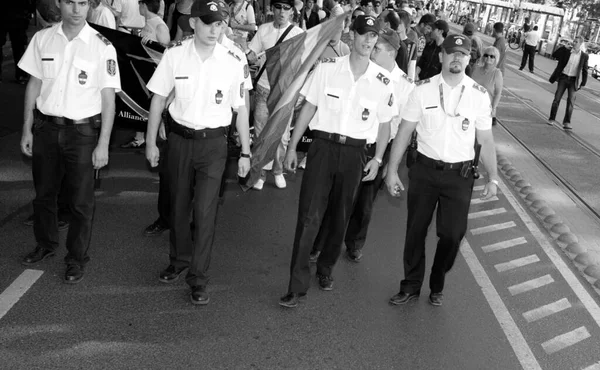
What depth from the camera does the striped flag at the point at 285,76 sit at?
20.7 feet

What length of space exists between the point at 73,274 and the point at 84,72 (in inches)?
61.8

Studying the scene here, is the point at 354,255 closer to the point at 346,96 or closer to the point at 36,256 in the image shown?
the point at 346,96

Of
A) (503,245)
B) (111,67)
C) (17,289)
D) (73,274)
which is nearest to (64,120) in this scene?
(111,67)

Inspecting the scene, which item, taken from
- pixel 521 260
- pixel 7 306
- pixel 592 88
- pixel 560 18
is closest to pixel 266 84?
pixel 521 260

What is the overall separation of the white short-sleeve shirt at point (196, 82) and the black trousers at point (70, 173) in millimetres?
699

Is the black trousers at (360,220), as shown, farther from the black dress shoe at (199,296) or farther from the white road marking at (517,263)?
the white road marking at (517,263)

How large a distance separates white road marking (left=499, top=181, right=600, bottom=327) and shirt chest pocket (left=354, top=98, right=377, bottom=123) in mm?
2658

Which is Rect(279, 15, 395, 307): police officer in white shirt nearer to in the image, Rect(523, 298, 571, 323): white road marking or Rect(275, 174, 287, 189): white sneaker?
Rect(523, 298, 571, 323): white road marking

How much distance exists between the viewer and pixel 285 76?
6969 mm

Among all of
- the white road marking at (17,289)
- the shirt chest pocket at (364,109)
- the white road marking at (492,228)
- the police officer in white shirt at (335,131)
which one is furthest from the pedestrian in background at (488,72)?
the white road marking at (17,289)

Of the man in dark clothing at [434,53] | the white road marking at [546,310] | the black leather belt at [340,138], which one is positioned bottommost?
the white road marking at [546,310]

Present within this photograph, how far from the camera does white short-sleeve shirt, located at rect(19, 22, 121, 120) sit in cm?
495

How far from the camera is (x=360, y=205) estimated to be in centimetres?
631

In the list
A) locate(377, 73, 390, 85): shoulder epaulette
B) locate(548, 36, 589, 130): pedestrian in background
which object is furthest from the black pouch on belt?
locate(548, 36, 589, 130): pedestrian in background
